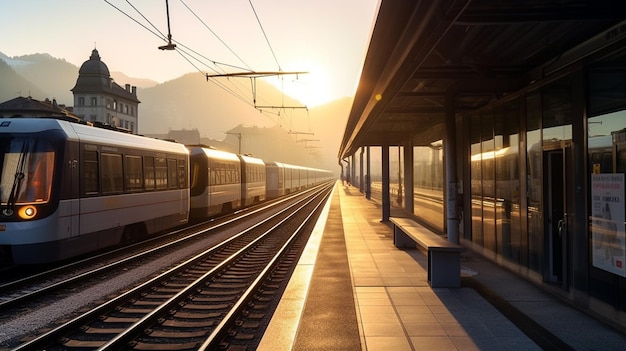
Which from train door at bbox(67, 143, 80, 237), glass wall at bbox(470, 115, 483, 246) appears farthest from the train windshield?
glass wall at bbox(470, 115, 483, 246)

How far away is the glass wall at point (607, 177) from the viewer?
235 inches

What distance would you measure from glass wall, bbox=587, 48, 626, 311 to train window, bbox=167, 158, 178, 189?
11597mm

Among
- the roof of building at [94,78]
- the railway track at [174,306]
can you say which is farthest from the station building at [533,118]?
the roof of building at [94,78]

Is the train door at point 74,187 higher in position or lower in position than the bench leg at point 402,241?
higher

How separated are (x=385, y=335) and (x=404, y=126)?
1371 cm

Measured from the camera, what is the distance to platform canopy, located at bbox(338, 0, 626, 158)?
574 cm

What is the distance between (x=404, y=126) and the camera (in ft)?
61.5

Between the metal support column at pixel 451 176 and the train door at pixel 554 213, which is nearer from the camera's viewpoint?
the train door at pixel 554 213

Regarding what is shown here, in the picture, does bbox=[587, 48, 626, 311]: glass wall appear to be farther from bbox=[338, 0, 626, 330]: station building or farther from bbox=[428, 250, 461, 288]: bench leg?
bbox=[428, 250, 461, 288]: bench leg

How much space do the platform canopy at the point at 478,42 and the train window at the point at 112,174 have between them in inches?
226

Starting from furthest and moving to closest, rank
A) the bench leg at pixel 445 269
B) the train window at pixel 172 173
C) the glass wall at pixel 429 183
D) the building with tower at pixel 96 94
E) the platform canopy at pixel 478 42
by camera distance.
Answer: the building with tower at pixel 96 94 < the glass wall at pixel 429 183 < the train window at pixel 172 173 < the bench leg at pixel 445 269 < the platform canopy at pixel 478 42

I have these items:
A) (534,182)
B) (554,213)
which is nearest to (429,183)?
(534,182)

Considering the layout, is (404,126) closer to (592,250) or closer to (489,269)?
(489,269)

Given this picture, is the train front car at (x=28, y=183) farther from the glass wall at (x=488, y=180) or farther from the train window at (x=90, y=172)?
the glass wall at (x=488, y=180)
